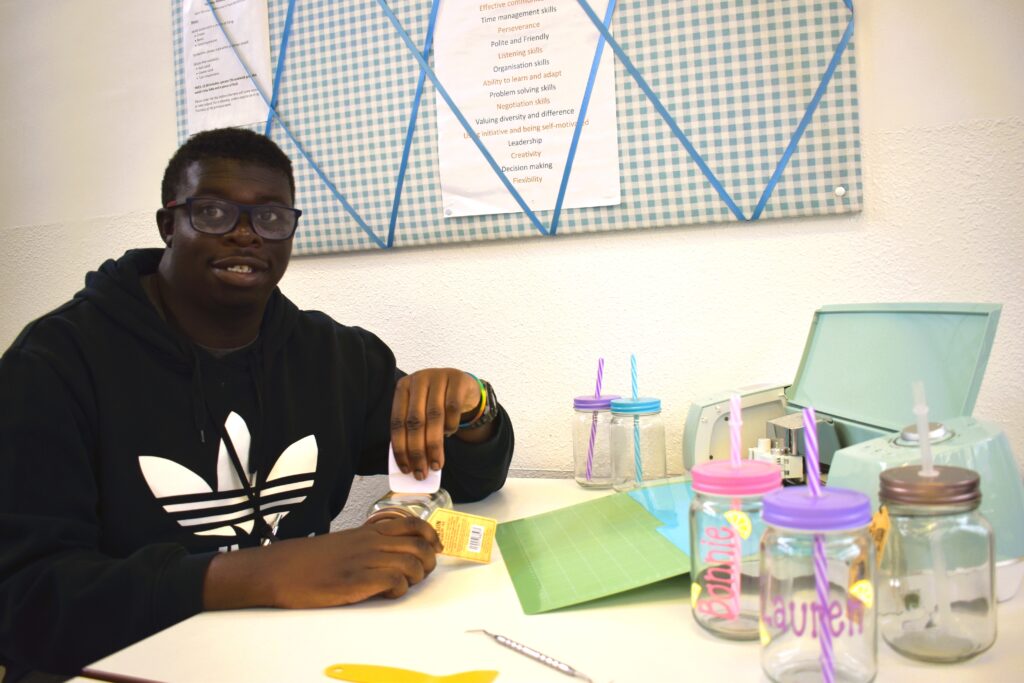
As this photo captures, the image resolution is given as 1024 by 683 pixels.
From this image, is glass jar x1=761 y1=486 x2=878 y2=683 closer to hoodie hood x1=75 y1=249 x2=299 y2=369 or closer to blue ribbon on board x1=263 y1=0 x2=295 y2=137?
hoodie hood x1=75 y1=249 x2=299 y2=369

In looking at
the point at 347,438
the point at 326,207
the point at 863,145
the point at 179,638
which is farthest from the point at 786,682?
the point at 326,207

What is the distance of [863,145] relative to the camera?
133 cm

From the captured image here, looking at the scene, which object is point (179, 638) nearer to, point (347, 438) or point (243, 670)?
point (243, 670)

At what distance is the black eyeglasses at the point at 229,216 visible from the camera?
44.6 inches

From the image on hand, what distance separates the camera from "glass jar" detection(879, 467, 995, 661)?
24.5 inches

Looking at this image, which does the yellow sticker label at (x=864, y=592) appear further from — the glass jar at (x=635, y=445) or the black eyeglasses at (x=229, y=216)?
the black eyeglasses at (x=229, y=216)

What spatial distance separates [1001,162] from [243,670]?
4.31ft

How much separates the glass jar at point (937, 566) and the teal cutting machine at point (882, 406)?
3.4 inches

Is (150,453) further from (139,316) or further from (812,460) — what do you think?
(812,460)

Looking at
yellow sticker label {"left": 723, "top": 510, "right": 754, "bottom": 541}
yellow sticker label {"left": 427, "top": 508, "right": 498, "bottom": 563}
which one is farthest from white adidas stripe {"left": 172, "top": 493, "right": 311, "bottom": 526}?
yellow sticker label {"left": 723, "top": 510, "right": 754, "bottom": 541}

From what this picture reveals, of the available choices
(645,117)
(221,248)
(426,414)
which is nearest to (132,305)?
(221,248)

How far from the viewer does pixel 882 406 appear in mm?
1026

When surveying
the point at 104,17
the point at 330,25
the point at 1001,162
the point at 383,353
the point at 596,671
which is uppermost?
the point at 104,17

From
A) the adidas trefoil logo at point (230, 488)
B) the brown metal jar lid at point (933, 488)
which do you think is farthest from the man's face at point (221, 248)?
the brown metal jar lid at point (933, 488)
